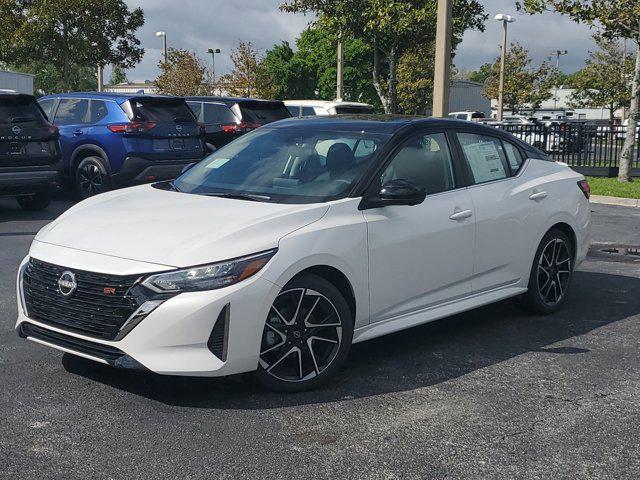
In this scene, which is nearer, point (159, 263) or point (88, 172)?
point (159, 263)

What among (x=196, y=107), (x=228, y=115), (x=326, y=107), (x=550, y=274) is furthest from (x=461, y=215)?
(x=326, y=107)

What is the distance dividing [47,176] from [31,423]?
7995 millimetres

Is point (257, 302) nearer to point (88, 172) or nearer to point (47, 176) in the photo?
point (47, 176)

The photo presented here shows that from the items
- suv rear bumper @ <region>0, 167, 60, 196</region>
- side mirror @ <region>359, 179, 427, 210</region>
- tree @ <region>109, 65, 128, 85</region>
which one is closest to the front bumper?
side mirror @ <region>359, 179, 427, 210</region>

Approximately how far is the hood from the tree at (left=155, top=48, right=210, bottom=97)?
126 ft

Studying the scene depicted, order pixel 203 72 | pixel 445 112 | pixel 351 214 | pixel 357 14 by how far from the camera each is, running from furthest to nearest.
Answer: pixel 203 72, pixel 357 14, pixel 445 112, pixel 351 214

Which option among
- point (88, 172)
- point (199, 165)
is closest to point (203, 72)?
point (88, 172)

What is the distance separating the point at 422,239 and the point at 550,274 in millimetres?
1813

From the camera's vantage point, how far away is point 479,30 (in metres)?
24.8

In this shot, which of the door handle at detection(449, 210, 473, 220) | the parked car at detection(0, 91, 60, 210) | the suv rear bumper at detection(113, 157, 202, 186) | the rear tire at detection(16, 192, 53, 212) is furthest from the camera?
the suv rear bumper at detection(113, 157, 202, 186)

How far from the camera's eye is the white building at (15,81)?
4075 cm

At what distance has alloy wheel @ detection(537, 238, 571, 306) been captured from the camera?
6797 millimetres

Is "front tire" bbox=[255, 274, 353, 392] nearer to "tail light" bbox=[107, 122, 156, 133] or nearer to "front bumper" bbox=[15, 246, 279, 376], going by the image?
"front bumper" bbox=[15, 246, 279, 376]

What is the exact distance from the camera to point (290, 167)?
5.65 meters
